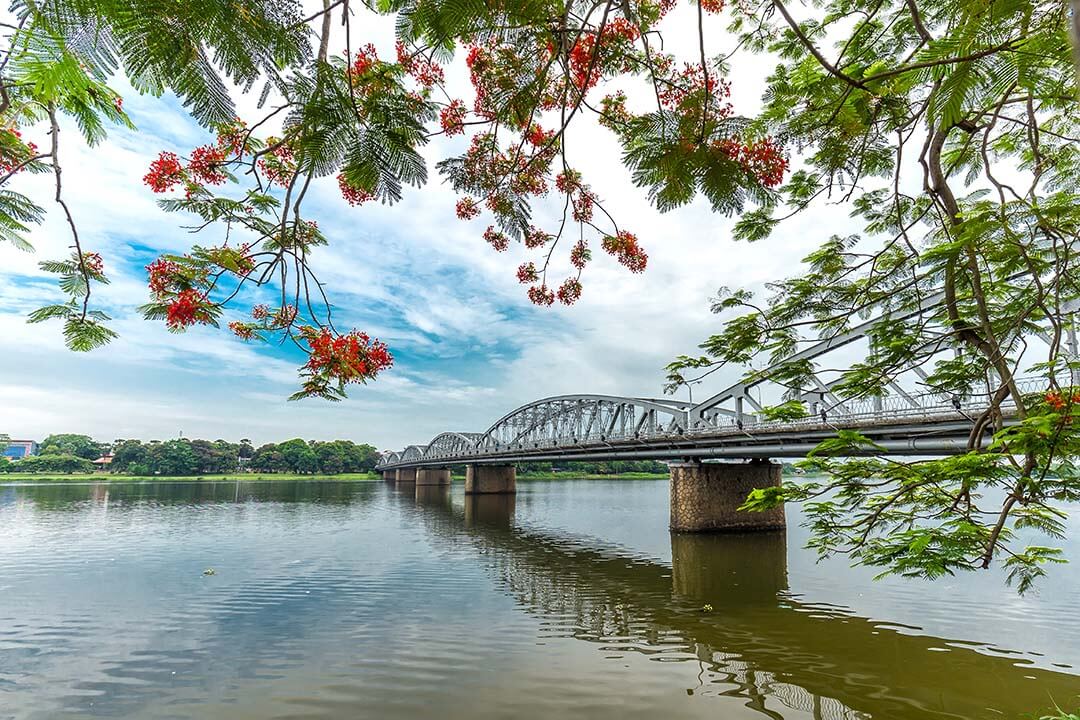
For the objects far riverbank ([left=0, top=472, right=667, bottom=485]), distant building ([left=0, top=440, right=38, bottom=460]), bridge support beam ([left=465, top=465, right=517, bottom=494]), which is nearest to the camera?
bridge support beam ([left=465, top=465, right=517, bottom=494])

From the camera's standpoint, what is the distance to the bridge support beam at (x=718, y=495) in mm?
29406

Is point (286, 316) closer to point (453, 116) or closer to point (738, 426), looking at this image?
point (453, 116)

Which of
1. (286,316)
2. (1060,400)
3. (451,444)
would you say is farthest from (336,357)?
(451,444)

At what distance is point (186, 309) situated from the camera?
136 inches

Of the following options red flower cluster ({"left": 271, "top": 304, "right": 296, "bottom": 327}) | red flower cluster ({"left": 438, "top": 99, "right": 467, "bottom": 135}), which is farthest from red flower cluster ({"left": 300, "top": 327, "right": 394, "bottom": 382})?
red flower cluster ({"left": 438, "top": 99, "right": 467, "bottom": 135})

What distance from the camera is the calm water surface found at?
339 inches

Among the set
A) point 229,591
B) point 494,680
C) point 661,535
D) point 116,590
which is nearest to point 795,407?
point 494,680

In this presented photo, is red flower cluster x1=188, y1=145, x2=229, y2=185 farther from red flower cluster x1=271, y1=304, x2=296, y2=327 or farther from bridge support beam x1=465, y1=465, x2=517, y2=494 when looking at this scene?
bridge support beam x1=465, y1=465, x2=517, y2=494

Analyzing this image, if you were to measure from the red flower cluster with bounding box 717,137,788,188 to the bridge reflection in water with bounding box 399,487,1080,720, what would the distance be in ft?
27.5

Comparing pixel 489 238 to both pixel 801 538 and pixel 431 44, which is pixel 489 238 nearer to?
pixel 431 44

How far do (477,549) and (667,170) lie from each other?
25855mm

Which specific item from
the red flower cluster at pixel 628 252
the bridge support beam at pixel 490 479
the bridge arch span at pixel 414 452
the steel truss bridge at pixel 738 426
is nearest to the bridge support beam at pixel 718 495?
the steel truss bridge at pixel 738 426

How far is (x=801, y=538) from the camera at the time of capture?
2867 centimetres

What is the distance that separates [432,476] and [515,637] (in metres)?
81.6
